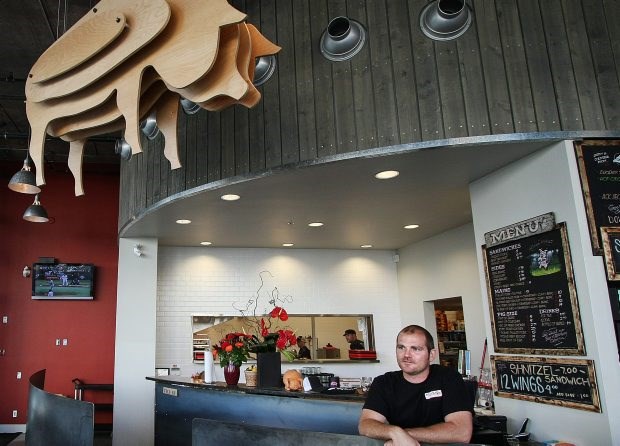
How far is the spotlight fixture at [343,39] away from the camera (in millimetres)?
3973

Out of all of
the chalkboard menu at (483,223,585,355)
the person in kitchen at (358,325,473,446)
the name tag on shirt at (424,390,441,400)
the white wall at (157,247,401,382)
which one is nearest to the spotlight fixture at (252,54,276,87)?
the chalkboard menu at (483,223,585,355)

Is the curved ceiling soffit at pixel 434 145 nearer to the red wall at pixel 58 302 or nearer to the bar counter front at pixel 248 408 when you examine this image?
the bar counter front at pixel 248 408

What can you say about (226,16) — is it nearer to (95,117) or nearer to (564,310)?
(95,117)

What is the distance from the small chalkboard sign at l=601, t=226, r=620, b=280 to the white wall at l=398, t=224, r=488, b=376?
294 cm

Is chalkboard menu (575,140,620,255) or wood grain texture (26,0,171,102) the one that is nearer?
wood grain texture (26,0,171,102)

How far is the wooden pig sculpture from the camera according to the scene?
13.4 ft

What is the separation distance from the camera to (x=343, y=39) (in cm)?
397

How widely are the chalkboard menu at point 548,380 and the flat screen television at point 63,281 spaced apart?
279 inches

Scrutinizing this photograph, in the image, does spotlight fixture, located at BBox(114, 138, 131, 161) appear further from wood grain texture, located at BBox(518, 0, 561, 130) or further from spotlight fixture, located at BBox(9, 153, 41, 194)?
wood grain texture, located at BBox(518, 0, 561, 130)

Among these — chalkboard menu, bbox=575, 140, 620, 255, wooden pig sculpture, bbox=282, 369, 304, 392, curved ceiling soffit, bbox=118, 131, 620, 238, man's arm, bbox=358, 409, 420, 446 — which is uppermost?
curved ceiling soffit, bbox=118, 131, 620, 238

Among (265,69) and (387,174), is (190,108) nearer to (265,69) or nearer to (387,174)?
(265,69)

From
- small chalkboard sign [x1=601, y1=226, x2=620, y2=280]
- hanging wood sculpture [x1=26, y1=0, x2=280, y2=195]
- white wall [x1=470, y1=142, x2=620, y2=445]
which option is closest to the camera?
hanging wood sculpture [x1=26, y1=0, x2=280, y2=195]

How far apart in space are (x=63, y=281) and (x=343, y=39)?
6.99 m

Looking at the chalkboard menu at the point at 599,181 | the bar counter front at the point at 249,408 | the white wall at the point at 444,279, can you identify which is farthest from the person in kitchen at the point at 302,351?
the chalkboard menu at the point at 599,181
